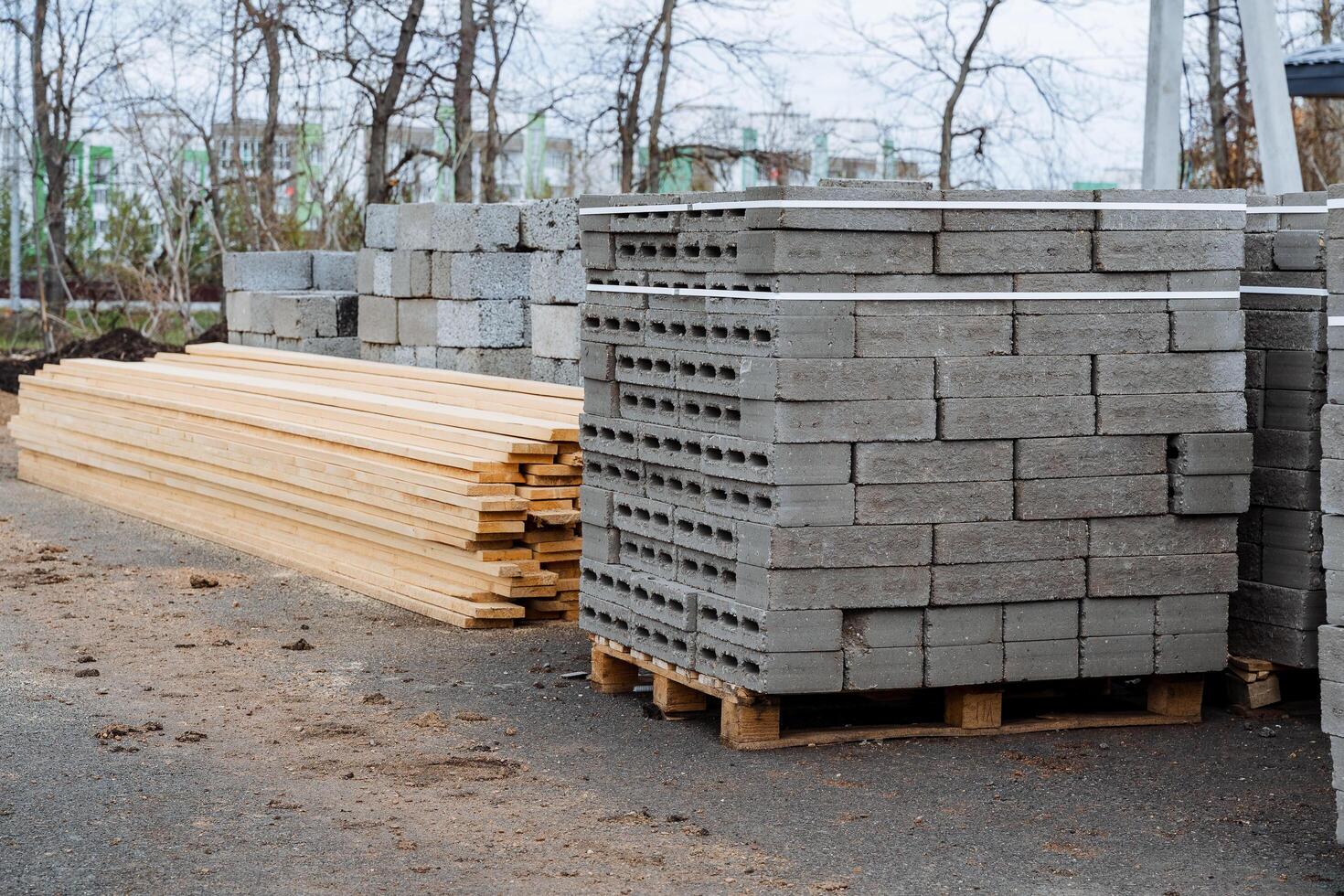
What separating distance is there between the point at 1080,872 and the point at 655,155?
61.7ft

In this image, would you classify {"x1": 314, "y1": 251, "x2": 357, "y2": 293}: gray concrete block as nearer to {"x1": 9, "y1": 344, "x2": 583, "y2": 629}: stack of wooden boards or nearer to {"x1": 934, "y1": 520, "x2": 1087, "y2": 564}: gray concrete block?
{"x1": 9, "y1": 344, "x2": 583, "y2": 629}: stack of wooden boards

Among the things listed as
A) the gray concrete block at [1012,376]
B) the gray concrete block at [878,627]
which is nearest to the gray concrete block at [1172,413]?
the gray concrete block at [1012,376]

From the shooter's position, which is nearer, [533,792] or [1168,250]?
[533,792]

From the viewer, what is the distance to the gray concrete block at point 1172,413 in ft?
21.1

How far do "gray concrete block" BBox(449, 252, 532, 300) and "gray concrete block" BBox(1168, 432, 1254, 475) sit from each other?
7.96 metres

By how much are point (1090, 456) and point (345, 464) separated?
4.99 metres

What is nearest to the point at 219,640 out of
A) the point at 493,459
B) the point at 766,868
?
the point at 493,459


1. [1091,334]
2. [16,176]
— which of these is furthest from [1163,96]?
[16,176]

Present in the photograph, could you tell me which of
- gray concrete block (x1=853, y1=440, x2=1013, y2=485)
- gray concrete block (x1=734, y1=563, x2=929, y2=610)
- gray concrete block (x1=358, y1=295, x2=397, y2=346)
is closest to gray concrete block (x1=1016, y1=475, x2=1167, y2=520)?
gray concrete block (x1=853, y1=440, x2=1013, y2=485)

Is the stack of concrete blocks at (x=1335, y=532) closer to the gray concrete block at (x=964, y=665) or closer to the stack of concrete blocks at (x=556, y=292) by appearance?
the gray concrete block at (x=964, y=665)

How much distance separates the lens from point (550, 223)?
42.8 ft

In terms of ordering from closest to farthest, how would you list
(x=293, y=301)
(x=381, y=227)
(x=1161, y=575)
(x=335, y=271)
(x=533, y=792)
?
1. (x=533, y=792)
2. (x=1161, y=575)
3. (x=381, y=227)
4. (x=293, y=301)
5. (x=335, y=271)

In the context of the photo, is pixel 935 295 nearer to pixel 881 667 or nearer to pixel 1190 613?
pixel 881 667

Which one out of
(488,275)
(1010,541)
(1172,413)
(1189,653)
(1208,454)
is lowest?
(1189,653)
